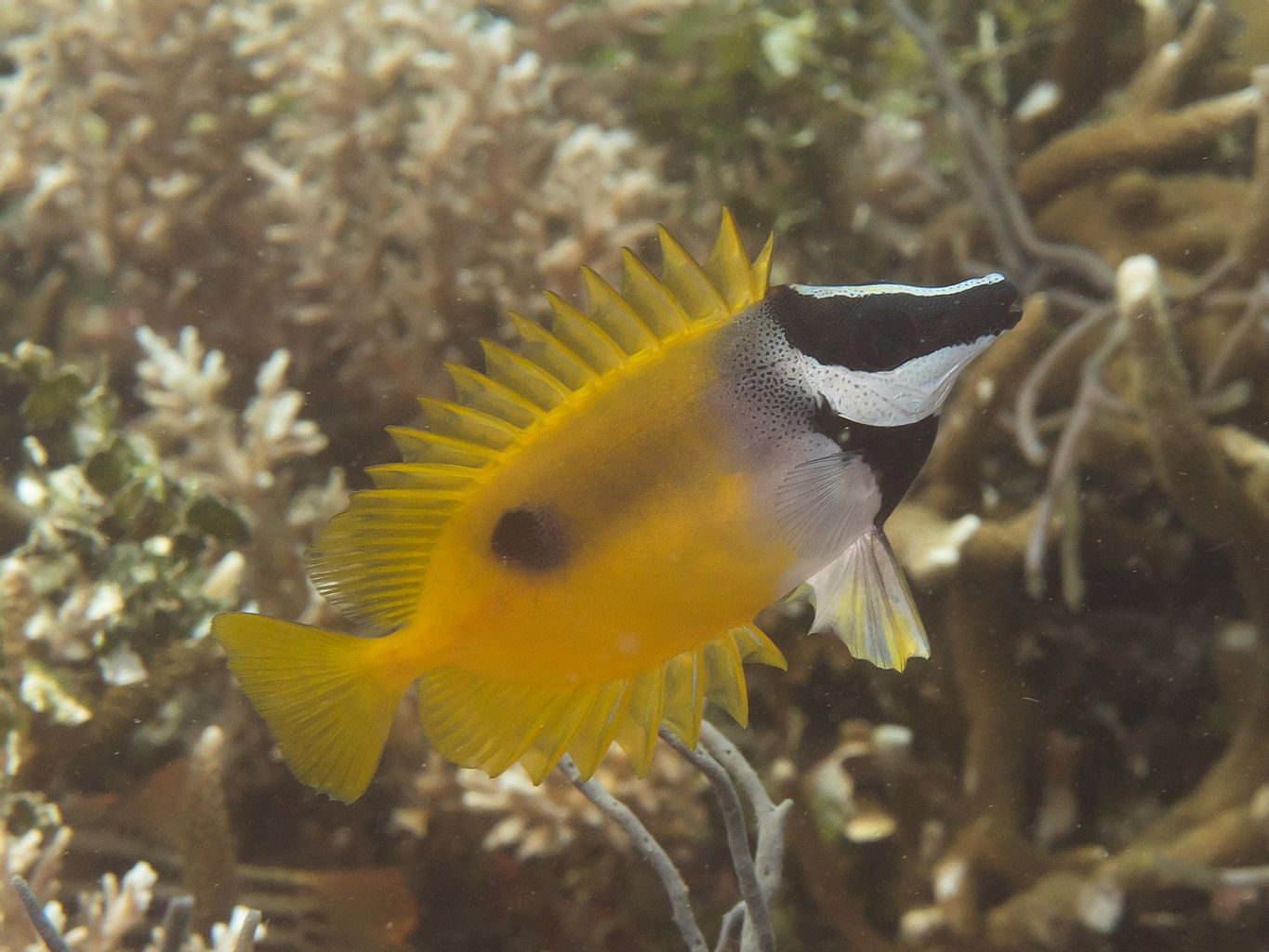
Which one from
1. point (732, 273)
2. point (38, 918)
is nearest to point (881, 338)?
point (732, 273)

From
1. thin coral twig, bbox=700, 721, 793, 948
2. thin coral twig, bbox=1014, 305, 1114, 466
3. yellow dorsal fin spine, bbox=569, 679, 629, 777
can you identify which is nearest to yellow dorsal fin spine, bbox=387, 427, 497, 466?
yellow dorsal fin spine, bbox=569, 679, 629, 777

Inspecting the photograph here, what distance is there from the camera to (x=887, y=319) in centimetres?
117

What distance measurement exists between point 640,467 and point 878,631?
42cm

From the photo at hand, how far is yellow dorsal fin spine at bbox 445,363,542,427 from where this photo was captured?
1.24 meters

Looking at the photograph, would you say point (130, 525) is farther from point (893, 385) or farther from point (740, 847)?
point (893, 385)

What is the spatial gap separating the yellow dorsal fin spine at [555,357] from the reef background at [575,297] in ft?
4.06

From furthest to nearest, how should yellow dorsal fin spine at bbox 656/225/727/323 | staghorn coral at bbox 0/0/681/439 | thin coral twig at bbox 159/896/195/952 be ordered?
staghorn coral at bbox 0/0/681/439 → thin coral twig at bbox 159/896/195/952 → yellow dorsal fin spine at bbox 656/225/727/323

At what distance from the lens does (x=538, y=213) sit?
3.48 metres

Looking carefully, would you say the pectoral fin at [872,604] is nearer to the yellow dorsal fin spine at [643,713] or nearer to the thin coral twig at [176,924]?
the yellow dorsal fin spine at [643,713]

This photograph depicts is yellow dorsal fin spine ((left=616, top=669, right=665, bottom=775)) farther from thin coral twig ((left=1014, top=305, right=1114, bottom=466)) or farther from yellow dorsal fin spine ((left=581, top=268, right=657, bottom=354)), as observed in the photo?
thin coral twig ((left=1014, top=305, right=1114, bottom=466))

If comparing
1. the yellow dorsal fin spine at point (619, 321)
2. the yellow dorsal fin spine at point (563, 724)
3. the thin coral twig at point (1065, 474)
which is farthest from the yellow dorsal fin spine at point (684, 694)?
the thin coral twig at point (1065, 474)

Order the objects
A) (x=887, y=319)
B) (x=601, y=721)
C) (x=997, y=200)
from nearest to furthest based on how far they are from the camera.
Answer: (x=887, y=319) < (x=601, y=721) < (x=997, y=200)

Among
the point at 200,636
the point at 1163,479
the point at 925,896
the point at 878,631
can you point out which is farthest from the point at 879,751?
the point at 200,636

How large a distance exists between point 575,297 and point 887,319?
223cm
